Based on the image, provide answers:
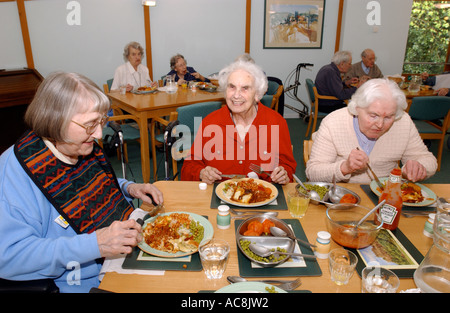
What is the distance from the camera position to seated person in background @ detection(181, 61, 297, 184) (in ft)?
6.91

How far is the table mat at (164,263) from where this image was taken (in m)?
1.10

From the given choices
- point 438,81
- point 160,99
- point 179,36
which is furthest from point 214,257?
point 438,81

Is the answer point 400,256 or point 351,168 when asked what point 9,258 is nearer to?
point 400,256

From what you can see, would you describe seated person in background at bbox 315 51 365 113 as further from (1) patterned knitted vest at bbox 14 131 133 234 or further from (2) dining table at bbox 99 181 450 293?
(1) patterned knitted vest at bbox 14 131 133 234

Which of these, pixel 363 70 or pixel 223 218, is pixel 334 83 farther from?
pixel 223 218

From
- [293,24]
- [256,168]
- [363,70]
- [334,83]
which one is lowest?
[256,168]

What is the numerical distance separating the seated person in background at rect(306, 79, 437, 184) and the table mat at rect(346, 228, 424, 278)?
555 mm

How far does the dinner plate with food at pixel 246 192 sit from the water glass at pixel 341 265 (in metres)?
0.49

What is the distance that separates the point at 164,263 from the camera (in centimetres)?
113

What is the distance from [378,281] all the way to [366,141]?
1.18m

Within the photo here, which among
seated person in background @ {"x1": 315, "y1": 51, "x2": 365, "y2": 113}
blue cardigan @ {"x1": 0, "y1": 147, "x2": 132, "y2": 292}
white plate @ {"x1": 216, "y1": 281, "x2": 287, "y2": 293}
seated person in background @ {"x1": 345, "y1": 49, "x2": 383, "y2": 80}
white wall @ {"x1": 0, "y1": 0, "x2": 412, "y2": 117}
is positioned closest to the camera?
white plate @ {"x1": 216, "y1": 281, "x2": 287, "y2": 293}

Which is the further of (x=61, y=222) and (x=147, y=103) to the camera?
(x=147, y=103)

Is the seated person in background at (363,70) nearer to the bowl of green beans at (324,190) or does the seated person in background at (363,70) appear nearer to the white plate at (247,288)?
the bowl of green beans at (324,190)

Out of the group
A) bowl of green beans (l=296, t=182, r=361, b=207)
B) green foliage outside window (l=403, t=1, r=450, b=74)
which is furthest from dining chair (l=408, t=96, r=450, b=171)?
green foliage outside window (l=403, t=1, r=450, b=74)
